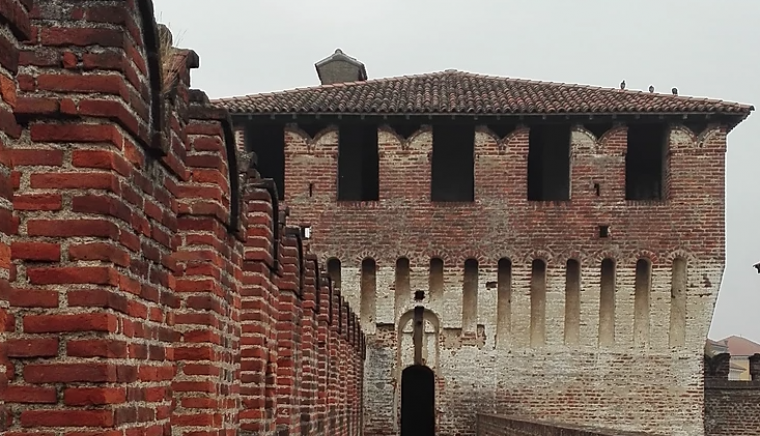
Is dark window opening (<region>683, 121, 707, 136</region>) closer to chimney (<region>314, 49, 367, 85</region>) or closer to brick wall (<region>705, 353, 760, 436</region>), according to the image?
brick wall (<region>705, 353, 760, 436</region>)

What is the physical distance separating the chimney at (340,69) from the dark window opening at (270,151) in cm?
498

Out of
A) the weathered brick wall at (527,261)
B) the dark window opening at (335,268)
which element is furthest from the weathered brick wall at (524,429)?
the dark window opening at (335,268)

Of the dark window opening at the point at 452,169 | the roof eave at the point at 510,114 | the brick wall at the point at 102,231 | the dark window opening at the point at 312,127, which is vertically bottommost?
the brick wall at the point at 102,231

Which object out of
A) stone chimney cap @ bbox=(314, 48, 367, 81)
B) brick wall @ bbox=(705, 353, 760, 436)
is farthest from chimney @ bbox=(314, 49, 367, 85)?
brick wall @ bbox=(705, 353, 760, 436)

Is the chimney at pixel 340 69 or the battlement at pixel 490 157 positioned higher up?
the chimney at pixel 340 69

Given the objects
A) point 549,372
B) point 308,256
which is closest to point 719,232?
point 549,372

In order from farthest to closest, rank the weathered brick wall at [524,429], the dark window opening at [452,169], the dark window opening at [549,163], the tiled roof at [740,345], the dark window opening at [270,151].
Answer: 1. the tiled roof at [740,345]
2. the dark window opening at [452,169]
3. the dark window opening at [270,151]
4. the dark window opening at [549,163]
5. the weathered brick wall at [524,429]

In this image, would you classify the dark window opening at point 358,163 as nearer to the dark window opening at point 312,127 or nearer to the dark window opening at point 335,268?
the dark window opening at point 312,127

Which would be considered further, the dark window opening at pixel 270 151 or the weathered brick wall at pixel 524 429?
the dark window opening at pixel 270 151

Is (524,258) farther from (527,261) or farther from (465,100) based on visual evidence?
(465,100)

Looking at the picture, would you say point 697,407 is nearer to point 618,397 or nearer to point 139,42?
point 618,397

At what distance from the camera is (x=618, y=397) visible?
2253cm

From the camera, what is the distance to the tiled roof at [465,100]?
74.2ft

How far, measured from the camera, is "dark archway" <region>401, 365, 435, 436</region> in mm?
27234
